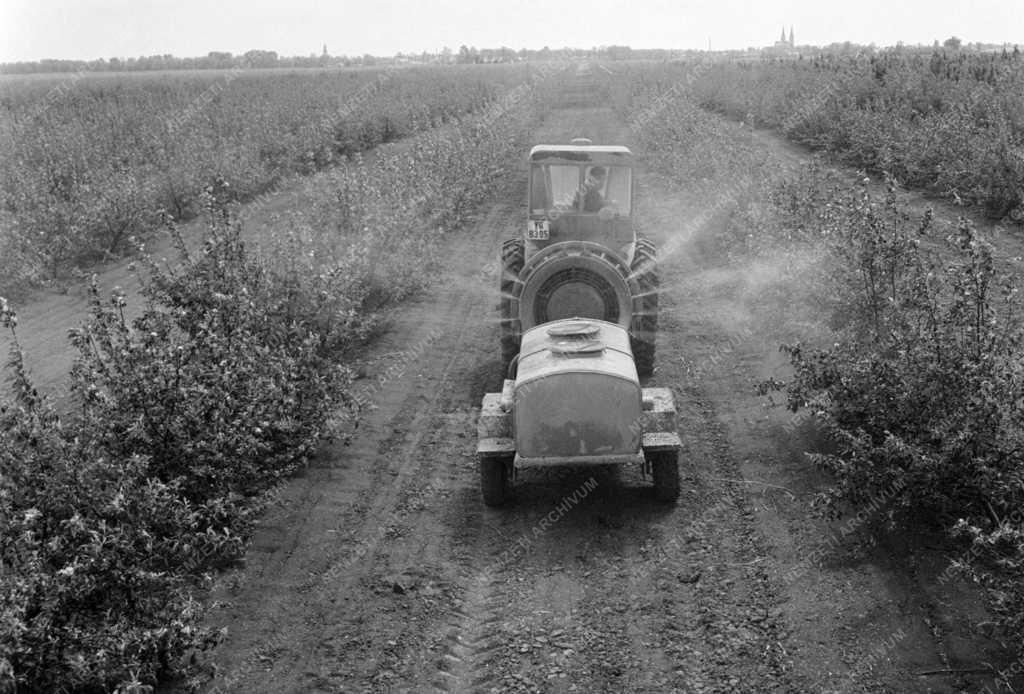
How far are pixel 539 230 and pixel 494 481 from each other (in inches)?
144

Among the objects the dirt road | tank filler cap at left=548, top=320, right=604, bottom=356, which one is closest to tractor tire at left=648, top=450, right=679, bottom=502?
the dirt road

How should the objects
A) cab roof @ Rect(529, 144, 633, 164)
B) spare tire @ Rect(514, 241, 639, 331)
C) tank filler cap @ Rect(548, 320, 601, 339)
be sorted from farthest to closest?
cab roof @ Rect(529, 144, 633, 164)
spare tire @ Rect(514, 241, 639, 331)
tank filler cap @ Rect(548, 320, 601, 339)

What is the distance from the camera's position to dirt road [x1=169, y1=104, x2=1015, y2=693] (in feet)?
18.3

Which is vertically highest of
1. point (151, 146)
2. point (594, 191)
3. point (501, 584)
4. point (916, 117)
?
point (916, 117)

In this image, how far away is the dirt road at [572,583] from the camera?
5574 millimetres

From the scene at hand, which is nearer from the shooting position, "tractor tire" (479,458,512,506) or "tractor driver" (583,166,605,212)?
"tractor tire" (479,458,512,506)

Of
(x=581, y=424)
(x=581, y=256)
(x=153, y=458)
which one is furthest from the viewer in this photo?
(x=581, y=256)

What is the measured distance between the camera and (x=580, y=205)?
1047cm

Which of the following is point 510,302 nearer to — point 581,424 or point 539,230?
point 539,230

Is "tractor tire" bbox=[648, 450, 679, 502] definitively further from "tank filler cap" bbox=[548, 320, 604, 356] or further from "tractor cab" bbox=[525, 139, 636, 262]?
"tractor cab" bbox=[525, 139, 636, 262]

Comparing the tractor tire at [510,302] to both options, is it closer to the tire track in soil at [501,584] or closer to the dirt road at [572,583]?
the dirt road at [572,583]

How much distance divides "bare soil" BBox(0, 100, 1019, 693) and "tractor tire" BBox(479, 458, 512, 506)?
120 mm

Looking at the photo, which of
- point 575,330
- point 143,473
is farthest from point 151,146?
point 143,473

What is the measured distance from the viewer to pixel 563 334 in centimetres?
798
